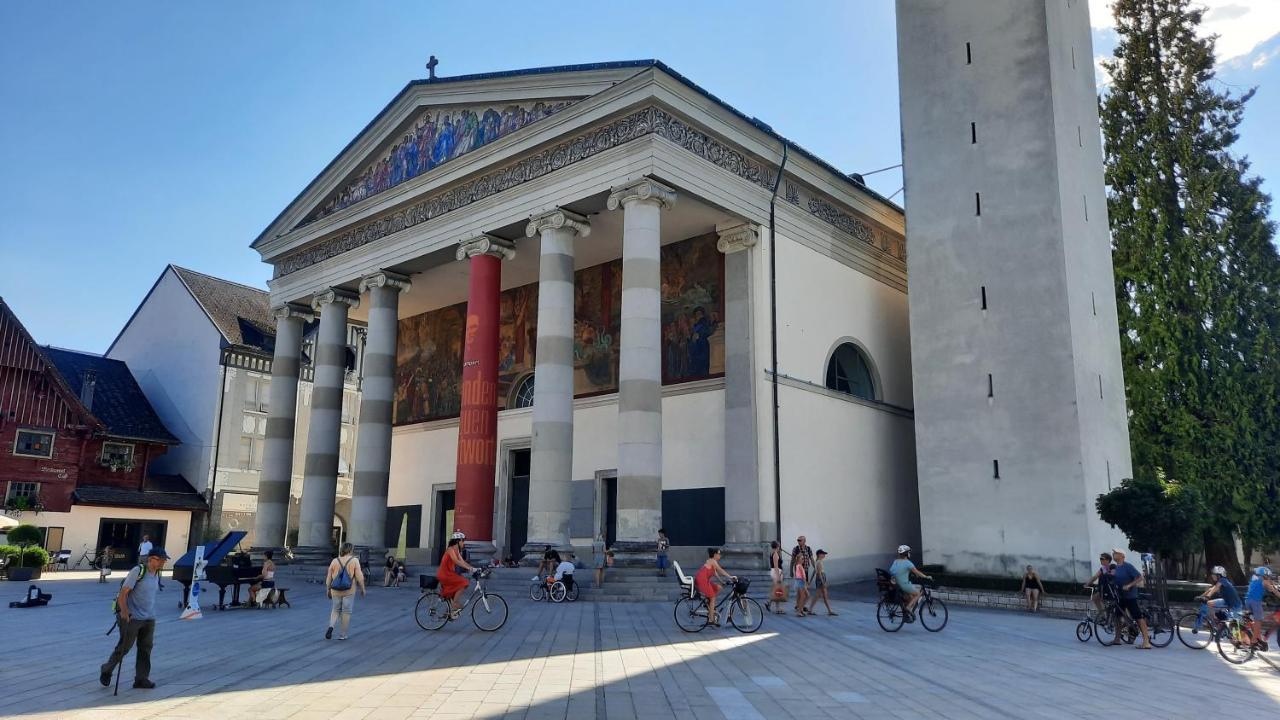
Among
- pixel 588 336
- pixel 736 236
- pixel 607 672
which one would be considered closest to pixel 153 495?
pixel 588 336

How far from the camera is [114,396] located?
41.8 metres

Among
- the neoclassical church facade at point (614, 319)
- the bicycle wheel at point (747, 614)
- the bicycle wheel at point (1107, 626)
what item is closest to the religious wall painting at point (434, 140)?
the neoclassical church facade at point (614, 319)

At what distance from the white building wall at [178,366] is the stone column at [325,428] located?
14.0m

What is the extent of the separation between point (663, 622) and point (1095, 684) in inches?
281

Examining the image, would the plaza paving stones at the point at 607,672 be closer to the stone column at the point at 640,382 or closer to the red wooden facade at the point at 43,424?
the stone column at the point at 640,382

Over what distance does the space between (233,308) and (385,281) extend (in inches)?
803

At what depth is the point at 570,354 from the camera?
74.2 feet

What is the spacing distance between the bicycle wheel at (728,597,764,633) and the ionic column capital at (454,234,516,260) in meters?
13.5

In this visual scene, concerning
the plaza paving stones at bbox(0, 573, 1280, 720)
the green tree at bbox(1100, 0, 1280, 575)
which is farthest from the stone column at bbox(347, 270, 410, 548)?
the green tree at bbox(1100, 0, 1280, 575)

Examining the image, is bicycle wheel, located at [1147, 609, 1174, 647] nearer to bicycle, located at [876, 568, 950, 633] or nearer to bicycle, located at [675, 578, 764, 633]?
bicycle, located at [876, 568, 950, 633]

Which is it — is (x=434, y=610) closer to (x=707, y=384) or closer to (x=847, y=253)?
(x=707, y=384)

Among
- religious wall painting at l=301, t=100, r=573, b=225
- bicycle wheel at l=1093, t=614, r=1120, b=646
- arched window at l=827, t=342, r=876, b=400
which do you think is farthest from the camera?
arched window at l=827, t=342, r=876, b=400

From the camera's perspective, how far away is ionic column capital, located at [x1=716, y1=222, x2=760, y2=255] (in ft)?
79.3

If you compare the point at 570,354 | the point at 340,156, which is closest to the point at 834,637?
the point at 570,354
